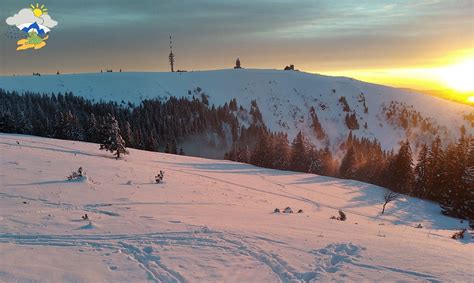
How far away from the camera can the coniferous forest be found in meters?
52.8

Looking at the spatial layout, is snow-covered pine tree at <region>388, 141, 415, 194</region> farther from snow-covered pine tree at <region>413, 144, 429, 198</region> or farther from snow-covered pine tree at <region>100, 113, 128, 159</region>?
snow-covered pine tree at <region>100, 113, 128, 159</region>

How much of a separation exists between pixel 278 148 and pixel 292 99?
113 m

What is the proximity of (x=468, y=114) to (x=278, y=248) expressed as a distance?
226m

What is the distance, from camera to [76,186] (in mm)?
22328

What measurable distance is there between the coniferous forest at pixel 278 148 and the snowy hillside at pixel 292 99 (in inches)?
1073

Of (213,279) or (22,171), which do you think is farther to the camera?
(22,171)

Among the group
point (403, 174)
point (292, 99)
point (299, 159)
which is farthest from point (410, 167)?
point (292, 99)

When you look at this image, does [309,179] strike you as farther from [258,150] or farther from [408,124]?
[408,124]

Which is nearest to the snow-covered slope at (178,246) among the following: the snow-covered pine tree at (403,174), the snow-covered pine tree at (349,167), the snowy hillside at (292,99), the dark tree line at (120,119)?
the snow-covered pine tree at (403,174)

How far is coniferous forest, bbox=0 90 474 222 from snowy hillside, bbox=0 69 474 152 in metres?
27.2

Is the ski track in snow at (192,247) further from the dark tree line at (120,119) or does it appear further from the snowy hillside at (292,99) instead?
the snowy hillside at (292,99)

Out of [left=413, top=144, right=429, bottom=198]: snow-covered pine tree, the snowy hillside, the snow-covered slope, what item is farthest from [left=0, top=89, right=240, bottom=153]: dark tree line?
[left=413, top=144, right=429, bottom=198]: snow-covered pine tree

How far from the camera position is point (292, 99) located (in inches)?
7274

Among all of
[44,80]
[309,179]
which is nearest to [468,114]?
[309,179]
